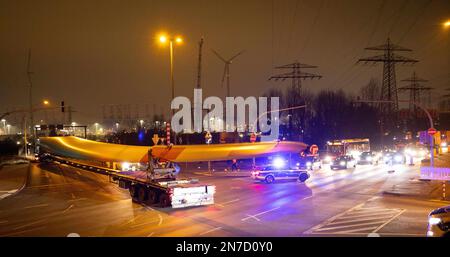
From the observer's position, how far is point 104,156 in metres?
29.1

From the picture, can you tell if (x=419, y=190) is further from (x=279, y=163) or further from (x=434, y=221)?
(x=434, y=221)

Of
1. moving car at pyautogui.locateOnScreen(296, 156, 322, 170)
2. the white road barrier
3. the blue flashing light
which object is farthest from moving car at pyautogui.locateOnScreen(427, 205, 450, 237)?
moving car at pyautogui.locateOnScreen(296, 156, 322, 170)

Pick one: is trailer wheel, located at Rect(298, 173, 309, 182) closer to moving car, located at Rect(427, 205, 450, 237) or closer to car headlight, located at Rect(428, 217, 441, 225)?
moving car, located at Rect(427, 205, 450, 237)

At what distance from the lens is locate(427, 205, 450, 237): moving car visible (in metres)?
11.3

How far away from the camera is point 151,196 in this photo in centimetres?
2403

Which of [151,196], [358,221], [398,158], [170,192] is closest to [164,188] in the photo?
[170,192]

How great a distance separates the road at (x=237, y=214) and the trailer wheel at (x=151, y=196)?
2.48 ft

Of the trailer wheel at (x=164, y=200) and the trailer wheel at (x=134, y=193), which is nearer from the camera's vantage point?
the trailer wheel at (x=164, y=200)

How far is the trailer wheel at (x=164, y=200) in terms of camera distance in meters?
22.2

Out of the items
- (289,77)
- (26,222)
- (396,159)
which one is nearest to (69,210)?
(26,222)

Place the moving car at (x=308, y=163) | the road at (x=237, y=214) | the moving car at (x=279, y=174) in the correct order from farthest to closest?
the moving car at (x=308, y=163) → the moving car at (x=279, y=174) → the road at (x=237, y=214)

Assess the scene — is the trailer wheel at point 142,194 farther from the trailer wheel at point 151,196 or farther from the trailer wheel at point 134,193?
the trailer wheel at point 134,193

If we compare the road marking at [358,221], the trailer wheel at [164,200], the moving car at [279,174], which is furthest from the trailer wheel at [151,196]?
the moving car at [279,174]
